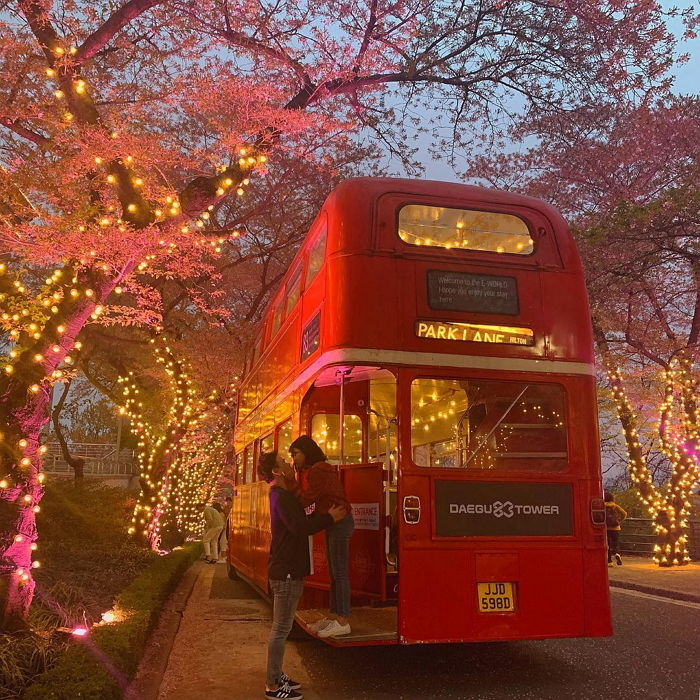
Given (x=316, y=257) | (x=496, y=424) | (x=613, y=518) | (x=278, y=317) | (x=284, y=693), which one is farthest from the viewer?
(x=613, y=518)

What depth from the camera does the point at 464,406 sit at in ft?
20.5

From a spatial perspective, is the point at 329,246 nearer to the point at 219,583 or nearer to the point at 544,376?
the point at 544,376

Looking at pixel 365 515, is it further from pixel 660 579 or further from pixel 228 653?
pixel 660 579

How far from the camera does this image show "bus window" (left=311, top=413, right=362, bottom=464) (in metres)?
7.92

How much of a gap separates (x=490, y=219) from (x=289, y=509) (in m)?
3.25

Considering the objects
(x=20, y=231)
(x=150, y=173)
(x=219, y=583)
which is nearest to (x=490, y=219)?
(x=150, y=173)

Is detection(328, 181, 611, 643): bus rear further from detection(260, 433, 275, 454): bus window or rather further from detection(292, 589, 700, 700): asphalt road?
detection(260, 433, 275, 454): bus window

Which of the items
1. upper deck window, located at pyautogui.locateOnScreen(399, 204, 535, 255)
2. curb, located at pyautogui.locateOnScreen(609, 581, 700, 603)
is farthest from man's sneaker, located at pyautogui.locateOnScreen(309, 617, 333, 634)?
curb, located at pyautogui.locateOnScreen(609, 581, 700, 603)

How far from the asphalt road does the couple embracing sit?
57cm

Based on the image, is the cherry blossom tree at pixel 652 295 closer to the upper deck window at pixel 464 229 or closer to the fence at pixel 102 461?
the upper deck window at pixel 464 229

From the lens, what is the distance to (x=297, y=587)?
5125 mm

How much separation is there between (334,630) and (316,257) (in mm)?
3540

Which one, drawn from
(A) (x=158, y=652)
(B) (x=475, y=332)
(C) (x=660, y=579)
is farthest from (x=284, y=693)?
(C) (x=660, y=579)

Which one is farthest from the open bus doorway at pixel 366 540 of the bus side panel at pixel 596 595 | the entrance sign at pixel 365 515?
the bus side panel at pixel 596 595
